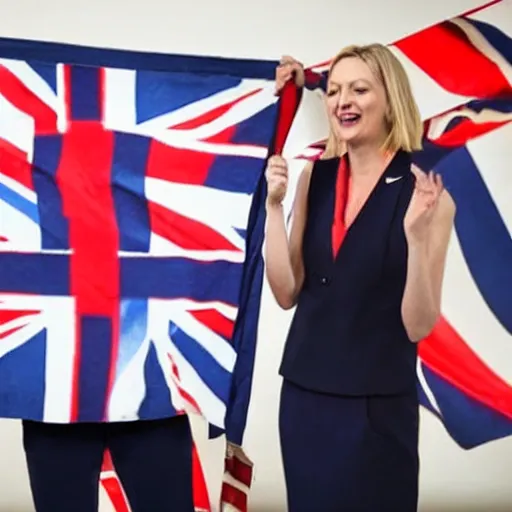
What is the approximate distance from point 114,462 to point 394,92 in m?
0.72

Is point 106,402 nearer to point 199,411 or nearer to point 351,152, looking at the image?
point 199,411

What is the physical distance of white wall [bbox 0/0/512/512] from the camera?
1.60 m

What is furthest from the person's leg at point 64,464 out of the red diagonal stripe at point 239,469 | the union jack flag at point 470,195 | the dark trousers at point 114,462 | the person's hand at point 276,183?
the union jack flag at point 470,195

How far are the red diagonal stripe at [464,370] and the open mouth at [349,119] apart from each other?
0.43 metres

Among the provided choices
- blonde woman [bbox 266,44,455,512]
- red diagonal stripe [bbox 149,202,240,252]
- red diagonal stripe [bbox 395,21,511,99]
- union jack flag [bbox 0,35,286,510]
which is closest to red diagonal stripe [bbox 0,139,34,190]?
union jack flag [bbox 0,35,286,510]

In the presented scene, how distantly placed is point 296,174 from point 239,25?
0.37 metres

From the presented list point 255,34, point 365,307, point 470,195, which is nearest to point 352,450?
point 365,307

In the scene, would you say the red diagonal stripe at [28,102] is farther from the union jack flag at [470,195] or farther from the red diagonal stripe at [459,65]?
the red diagonal stripe at [459,65]

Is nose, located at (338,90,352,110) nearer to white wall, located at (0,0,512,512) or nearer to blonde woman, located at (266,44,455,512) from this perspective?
blonde woman, located at (266,44,455,512)

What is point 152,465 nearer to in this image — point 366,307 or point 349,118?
point 366,307

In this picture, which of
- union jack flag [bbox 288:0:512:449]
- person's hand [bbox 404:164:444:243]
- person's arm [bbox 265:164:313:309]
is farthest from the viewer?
union jack flag [bbox 288:0:512:449]

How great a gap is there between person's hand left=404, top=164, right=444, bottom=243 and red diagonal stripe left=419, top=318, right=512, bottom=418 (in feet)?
1.10

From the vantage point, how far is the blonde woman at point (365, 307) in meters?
1.28

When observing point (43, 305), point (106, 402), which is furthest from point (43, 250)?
point (106, 402)
